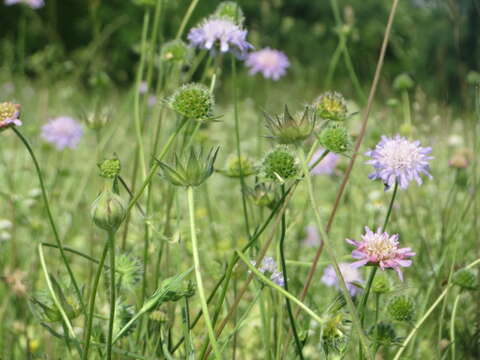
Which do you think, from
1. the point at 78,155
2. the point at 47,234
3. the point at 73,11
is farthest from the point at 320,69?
the point at 47,234

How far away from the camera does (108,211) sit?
1.55 ft

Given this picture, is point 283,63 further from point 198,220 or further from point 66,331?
point 66,331

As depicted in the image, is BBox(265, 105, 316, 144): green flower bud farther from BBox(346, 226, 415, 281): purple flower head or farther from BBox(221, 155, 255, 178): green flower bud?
BBox(221, 155, 255, 178): green flower bud

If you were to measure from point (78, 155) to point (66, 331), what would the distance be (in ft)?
6.11

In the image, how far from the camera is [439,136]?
161 cm

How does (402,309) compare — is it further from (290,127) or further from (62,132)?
(62,132)

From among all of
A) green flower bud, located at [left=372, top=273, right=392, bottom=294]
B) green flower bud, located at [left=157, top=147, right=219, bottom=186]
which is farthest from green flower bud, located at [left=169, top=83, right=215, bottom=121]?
green flower bud, located at [left=372, top=273, right=392, bottom=294]

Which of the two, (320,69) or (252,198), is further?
(320,69)

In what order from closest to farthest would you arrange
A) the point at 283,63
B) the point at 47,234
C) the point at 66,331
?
the point at 66,331 < the point at 47,234 < the point at 283,63

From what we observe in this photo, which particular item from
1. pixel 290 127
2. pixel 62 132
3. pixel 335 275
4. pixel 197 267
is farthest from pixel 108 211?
pixel 62 132

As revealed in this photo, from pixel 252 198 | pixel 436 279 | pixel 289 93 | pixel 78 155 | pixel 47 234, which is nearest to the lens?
pixel 252 198

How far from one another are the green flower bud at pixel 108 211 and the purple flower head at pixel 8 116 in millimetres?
165

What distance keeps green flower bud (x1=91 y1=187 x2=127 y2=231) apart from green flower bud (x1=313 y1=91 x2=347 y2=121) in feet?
0.84

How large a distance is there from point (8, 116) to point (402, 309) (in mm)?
471
